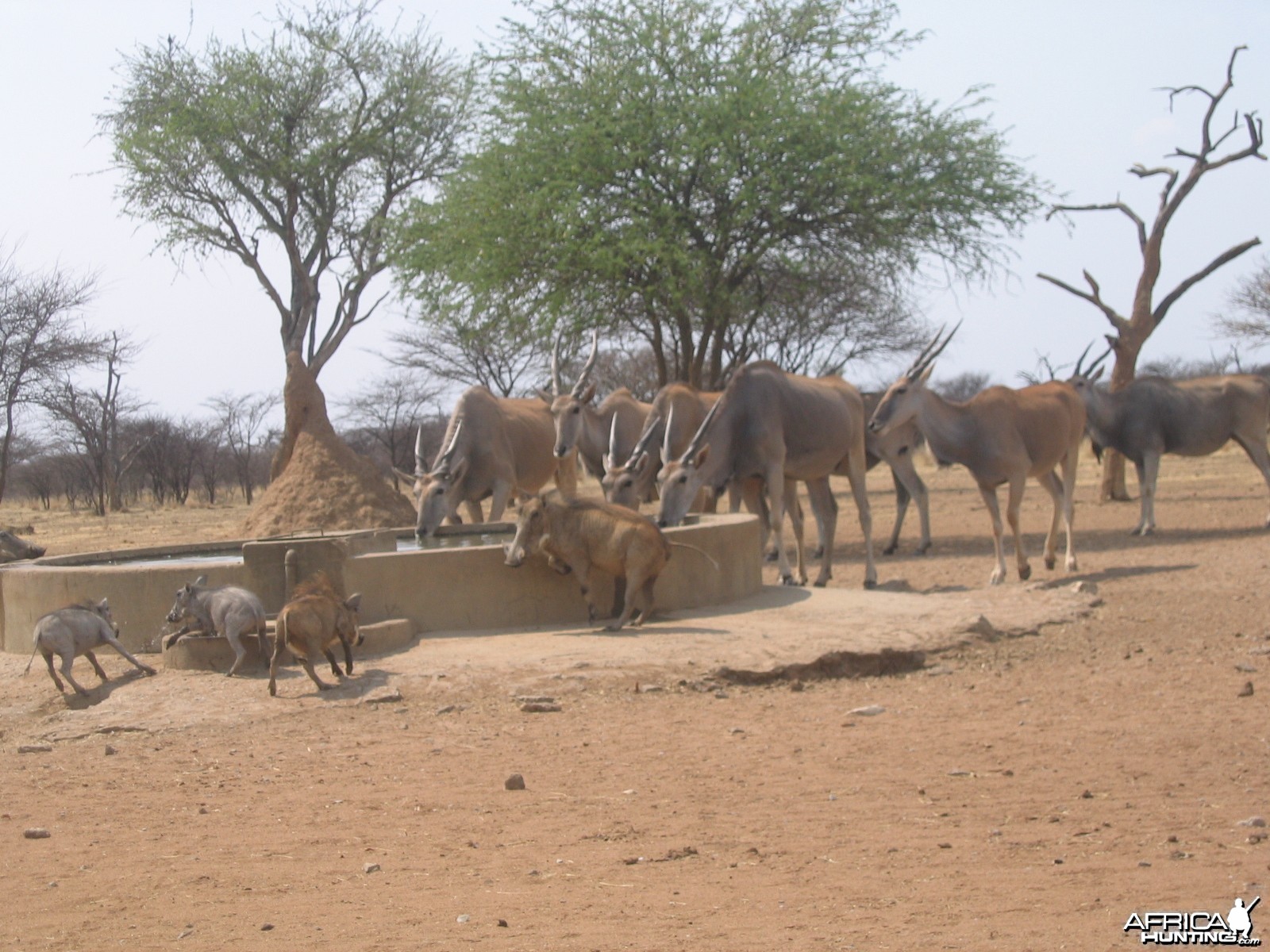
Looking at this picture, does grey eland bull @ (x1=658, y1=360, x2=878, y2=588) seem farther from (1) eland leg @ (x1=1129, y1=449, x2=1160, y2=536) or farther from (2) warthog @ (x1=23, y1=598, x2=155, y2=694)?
(2) warthog @ (x1=23, y1=598, x2=155, y2=694)

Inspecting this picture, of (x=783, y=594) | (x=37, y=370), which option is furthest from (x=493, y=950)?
(x=37, y=370)

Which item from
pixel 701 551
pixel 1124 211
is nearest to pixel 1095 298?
pixel 1124 211

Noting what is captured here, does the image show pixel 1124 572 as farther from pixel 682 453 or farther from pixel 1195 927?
pixel 1195 927

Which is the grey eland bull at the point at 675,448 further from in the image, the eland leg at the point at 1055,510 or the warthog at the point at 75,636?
the warthog at the point at 75,636

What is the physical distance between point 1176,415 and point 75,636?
13.7 meters

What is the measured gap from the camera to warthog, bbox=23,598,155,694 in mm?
7895

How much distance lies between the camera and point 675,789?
5.71 m

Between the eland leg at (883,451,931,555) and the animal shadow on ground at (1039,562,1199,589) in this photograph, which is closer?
the animal shadow on ground at (1039,562,1199,589)

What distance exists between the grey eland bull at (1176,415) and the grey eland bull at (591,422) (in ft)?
19.5

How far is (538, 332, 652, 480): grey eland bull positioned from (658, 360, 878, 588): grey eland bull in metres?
1.39

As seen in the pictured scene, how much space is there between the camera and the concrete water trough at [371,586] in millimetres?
8883

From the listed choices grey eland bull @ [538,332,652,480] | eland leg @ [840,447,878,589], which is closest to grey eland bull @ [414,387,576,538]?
grey eland bull @ [538,332,652,480]

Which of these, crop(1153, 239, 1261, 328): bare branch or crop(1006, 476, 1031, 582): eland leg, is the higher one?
crop(1153, 239, 1261, 328): bare branch

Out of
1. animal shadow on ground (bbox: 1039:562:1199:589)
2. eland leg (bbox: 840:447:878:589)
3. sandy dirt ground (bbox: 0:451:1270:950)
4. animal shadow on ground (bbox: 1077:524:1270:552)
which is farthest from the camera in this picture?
animal shadow on ground (bbox: 1077:524:1270:552)
